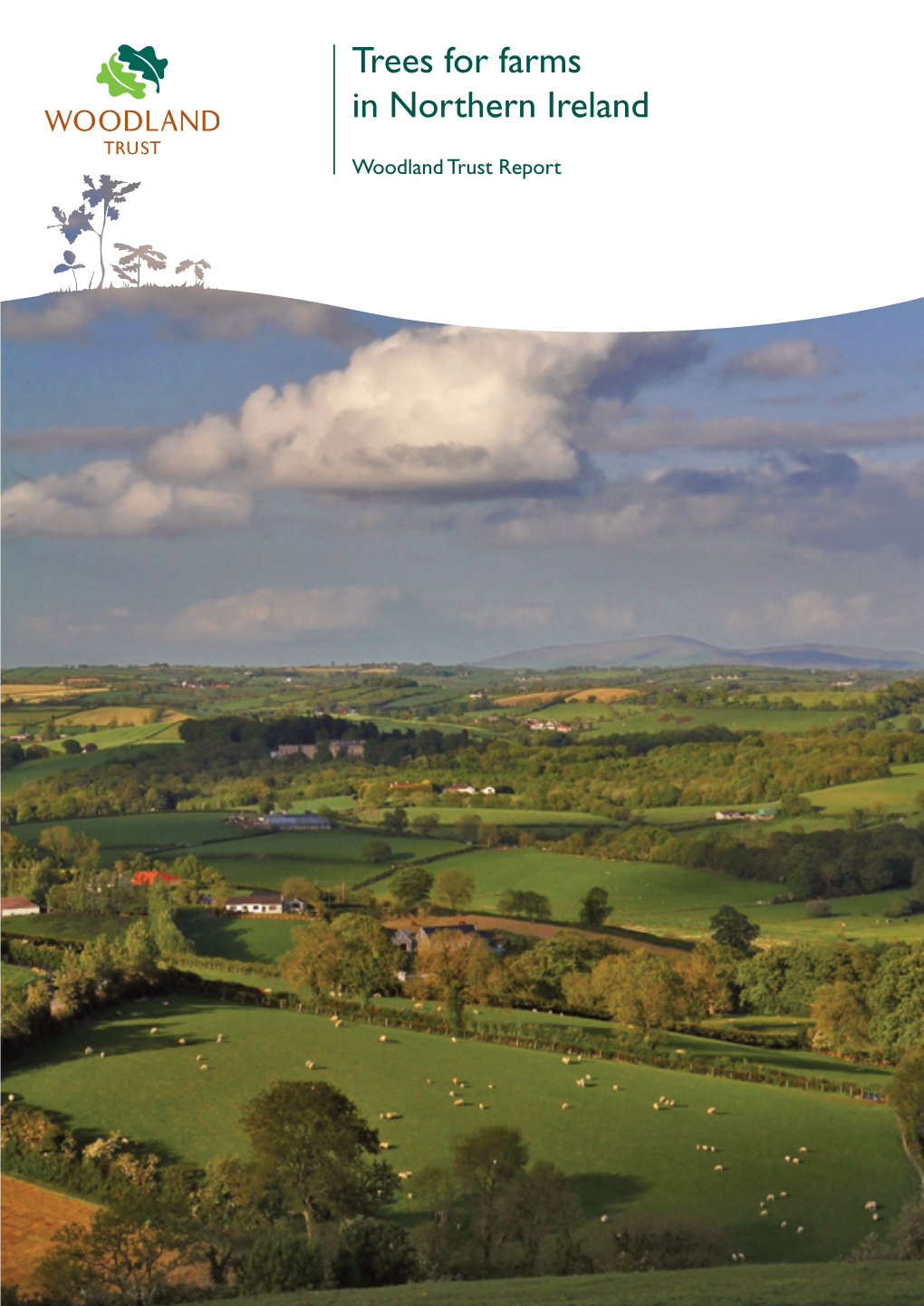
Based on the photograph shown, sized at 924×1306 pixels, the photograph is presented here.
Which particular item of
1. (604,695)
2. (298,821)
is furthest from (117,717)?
(604,695)

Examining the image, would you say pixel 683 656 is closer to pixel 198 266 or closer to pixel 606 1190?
pixel 606 1190

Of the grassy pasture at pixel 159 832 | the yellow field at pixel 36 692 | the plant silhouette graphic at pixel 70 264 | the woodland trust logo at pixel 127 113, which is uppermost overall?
the woodland trust logo at pixel 127 113

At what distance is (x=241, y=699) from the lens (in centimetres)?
1423

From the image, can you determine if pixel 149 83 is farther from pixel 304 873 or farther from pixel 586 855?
pixel 586 855

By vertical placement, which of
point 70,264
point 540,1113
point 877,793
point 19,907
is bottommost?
point 540,1113

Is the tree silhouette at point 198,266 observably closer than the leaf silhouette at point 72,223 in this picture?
No

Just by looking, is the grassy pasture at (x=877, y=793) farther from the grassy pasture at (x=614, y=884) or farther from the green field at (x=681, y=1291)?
the green field at (x=681, y=1291)

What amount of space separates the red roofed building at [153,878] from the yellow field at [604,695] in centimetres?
489

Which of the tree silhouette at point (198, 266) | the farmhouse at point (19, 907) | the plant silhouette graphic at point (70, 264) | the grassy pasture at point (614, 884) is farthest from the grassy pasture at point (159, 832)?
the plant silhouette graphic at point (70, 264)

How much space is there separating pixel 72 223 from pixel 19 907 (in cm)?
827

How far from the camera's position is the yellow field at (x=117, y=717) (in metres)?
13.1

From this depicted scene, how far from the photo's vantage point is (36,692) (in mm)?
12422

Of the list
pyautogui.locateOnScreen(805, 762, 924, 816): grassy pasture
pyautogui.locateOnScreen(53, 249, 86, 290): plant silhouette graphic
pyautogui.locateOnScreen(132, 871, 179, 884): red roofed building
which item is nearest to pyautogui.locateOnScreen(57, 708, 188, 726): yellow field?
pyautogui.locateOnScreen(132, 871, 179, 884): red roofed building

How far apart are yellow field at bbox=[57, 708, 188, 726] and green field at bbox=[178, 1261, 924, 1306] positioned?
22.4 ft
